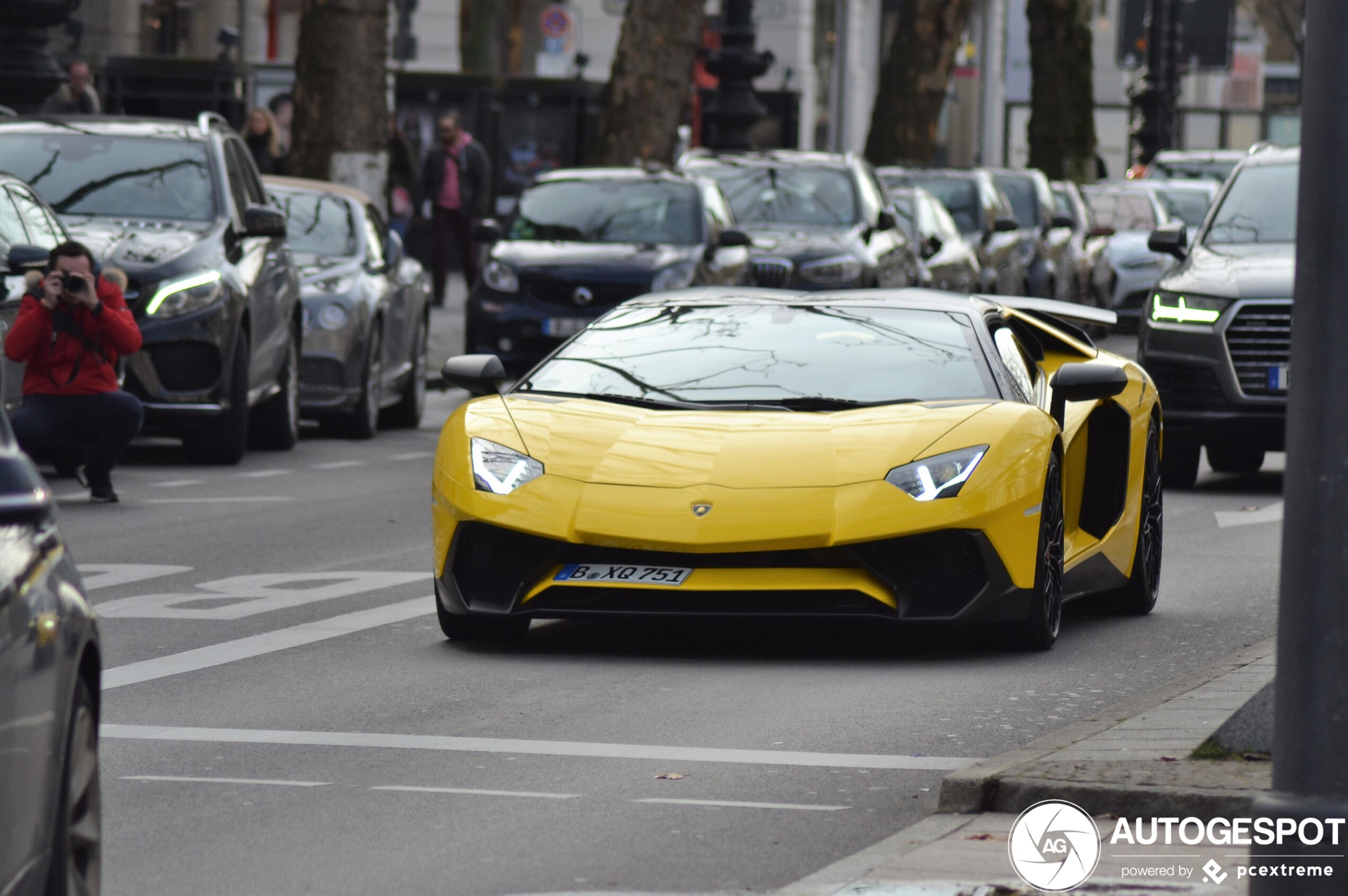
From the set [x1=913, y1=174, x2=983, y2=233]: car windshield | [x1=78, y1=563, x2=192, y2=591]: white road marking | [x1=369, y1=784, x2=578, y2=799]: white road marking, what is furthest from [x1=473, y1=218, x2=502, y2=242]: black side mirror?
[x1=369, y1=784, x2=578, y2=799]: white road marking

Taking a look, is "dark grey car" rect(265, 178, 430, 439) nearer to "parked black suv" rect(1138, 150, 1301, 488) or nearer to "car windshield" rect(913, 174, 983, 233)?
"parked black suv" rect(1138, 150, 1301, 488)

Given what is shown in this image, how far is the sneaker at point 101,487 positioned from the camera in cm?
1409

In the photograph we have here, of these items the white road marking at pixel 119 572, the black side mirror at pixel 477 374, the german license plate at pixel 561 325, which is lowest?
the white road marking at pixel 119 572

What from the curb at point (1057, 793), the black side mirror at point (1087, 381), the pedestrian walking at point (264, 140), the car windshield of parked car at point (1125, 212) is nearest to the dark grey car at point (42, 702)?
the curb at point (1057, 793)

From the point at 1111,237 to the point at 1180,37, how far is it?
14427 millimetres

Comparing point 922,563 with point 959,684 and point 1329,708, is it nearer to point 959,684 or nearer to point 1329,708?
point 959,684

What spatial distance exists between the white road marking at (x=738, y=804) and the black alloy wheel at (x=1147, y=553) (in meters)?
4.01

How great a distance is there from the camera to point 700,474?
8703 millimetres

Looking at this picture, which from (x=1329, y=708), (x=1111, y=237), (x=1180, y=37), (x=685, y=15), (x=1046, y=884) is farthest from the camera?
(x=1180, y=37)

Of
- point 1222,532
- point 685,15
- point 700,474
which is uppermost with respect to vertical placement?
point 685,15

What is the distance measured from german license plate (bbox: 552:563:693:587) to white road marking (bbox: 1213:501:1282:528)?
5.75 metres

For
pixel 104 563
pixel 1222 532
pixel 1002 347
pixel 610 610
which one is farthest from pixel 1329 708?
pixel 1222 532

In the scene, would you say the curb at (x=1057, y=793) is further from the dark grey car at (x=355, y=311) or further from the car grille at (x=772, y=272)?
the car grille at (x=772, y=272)

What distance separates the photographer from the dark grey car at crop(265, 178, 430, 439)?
18688 mm
